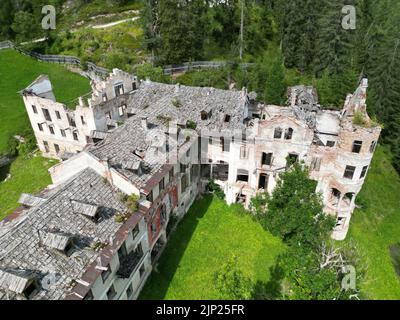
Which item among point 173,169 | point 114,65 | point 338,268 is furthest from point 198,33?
point 338,268

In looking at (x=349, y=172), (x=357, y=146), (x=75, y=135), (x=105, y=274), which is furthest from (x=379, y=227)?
(x=75, y=135)

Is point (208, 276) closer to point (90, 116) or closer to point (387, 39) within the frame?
point (90, 116)

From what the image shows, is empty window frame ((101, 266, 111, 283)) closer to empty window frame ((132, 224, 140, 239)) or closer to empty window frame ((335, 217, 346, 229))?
empty window frame ((132, 224, 140, 239))

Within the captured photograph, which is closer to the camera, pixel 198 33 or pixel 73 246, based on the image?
pixel 73 246

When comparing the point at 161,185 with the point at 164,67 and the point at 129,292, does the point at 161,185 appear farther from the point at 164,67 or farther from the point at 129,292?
the point at 164,67
